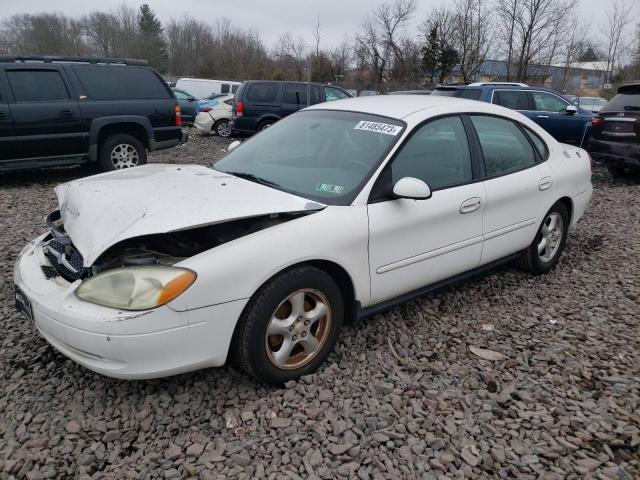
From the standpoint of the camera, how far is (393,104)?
359 centimetres

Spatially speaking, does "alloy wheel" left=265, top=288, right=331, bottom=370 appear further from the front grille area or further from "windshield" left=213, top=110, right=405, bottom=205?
the front grille area

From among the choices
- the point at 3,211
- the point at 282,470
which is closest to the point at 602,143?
the point at 282,470

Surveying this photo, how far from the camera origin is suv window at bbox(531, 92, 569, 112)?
33.4 ft

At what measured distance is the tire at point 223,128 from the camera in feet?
48.5

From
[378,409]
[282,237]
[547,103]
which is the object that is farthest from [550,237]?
[547,103]

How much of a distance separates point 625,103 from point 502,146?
231 inches

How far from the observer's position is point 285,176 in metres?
3.21

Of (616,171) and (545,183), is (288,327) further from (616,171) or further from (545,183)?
(616,171)


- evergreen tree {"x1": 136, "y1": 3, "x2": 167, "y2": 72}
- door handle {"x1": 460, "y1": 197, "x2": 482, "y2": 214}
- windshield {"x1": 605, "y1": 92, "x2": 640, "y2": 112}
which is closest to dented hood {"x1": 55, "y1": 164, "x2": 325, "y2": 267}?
door handle {"x1": 460, "y1": 197, "x2": 482, "y2": 214}

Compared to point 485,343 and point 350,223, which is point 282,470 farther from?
point 485,343

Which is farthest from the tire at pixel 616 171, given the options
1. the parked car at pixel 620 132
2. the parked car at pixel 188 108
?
the parked car at pixel 188 108

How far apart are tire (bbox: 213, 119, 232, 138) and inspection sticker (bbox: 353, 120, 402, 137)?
12.1 m

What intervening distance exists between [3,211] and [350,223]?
528 centimetres

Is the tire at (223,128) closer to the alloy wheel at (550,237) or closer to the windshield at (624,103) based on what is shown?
the windshield at (624,103)
